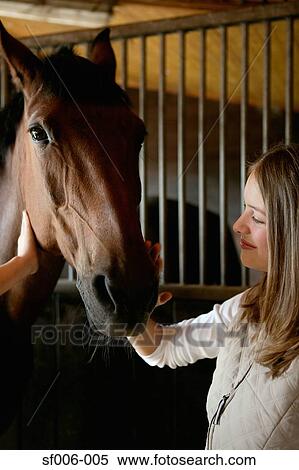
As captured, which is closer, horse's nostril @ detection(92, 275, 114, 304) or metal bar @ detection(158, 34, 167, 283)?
horse's nostril @ detection(92, 275, 114, 304)

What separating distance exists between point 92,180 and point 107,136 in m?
0.06

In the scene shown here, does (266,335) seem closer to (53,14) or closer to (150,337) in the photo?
(150,337)

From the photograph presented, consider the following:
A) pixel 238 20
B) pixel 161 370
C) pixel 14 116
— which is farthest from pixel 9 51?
pixel 161 370

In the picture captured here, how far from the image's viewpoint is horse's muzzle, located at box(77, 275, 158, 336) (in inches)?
21.8

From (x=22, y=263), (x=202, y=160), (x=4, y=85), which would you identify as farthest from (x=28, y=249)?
(x=4, y=85)

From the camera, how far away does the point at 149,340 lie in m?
0.66

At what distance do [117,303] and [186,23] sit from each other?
1.57ft

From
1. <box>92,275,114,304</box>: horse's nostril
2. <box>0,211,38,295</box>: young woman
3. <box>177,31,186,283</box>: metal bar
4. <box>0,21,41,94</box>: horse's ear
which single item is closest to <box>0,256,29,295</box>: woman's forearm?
<box>0,211,38,295</box>: young woman

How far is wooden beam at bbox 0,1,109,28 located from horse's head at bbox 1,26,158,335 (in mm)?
130

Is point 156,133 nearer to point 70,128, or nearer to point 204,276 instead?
point 204,276

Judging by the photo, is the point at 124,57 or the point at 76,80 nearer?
the point at 76,80
